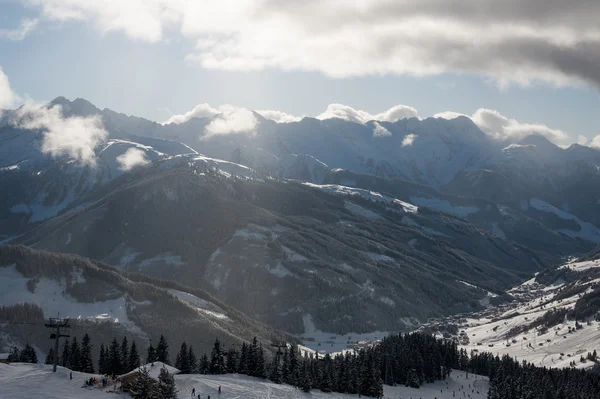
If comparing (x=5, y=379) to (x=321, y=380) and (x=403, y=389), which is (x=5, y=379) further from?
(x=403, y=389)

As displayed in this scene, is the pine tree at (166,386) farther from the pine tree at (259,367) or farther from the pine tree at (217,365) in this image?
the pine tree at (217,365)

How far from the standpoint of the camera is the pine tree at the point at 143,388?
Result: 108562mm

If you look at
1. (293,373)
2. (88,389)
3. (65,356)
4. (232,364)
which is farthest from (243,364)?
(65,356)

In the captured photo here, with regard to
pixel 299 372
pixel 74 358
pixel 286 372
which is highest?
pixel 299 372

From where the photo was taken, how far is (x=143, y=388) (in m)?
109

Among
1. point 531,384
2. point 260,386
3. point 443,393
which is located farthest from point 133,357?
point 531,384

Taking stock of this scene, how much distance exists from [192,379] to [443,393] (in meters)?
89.6

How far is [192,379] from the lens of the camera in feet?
422

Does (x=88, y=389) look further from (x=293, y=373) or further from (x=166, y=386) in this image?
(x=293, y=373)

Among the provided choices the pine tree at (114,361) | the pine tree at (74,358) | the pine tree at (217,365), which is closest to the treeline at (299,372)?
the pine tree at (217,365)

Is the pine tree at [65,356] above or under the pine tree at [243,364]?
under

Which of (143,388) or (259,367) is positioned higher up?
(259,367)

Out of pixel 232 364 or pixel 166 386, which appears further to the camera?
pixel 232 364

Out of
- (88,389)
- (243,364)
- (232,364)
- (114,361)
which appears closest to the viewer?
(88,389)
